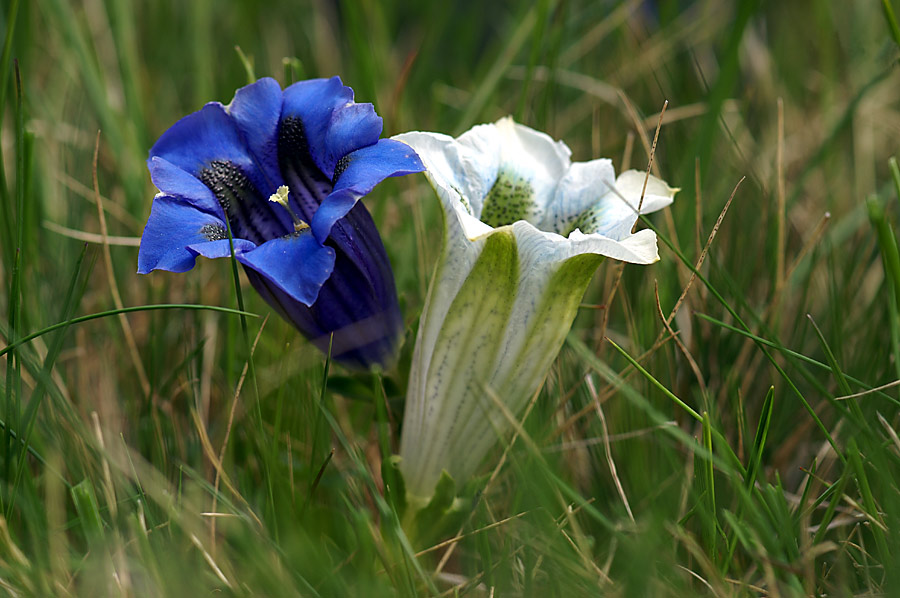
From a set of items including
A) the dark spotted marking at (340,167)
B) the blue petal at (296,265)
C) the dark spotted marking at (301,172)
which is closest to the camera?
the blue petal at (296,265)

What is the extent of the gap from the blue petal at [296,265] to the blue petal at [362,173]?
2cm

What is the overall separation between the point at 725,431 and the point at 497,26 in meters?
2.19

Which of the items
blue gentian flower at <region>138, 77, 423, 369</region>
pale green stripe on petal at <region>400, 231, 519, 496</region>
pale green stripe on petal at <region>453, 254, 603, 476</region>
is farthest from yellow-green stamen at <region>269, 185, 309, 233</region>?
pale green stripe on petal at <region>453, 254, 603, 476</region>

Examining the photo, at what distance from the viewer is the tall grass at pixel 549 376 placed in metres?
1.14

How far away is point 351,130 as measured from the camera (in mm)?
1176

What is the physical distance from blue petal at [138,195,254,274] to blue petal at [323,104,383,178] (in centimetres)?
A: 18

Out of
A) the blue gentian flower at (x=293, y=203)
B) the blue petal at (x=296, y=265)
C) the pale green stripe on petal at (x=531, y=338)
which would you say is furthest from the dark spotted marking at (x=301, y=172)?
the pale green stripe on petal at (x=531, y=338)

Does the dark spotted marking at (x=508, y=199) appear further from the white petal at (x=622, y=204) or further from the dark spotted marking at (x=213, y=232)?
the dark spotted marking at (x=213, y=232)

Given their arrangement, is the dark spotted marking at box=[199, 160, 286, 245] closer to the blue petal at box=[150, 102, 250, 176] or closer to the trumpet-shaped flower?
the blue petal at box=[150, 102, 250, 176]

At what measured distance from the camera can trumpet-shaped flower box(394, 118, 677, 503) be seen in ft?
3.72

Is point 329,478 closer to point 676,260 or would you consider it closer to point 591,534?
point 591,534

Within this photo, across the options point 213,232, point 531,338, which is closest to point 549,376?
point 531,338

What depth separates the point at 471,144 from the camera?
128 cm

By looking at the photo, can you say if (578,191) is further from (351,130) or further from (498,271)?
(351,130)
